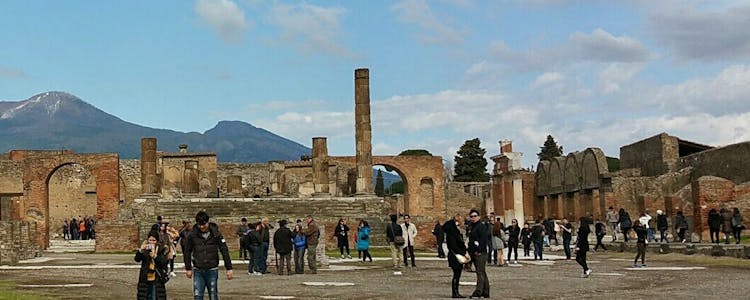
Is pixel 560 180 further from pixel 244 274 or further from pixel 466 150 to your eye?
pixel 466 150

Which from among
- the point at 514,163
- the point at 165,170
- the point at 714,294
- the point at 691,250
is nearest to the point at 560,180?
the point at 514,163

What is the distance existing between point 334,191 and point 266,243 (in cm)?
2764

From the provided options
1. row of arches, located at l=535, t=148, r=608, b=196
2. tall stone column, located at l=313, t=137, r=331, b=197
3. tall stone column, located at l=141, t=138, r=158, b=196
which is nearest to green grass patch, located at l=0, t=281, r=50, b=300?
tall stone column, located at l=141, t=138, r=158, b=196

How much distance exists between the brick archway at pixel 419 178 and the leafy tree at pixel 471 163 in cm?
3436

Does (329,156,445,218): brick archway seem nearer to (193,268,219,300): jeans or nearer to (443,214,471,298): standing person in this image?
(443,214,471,298): standing person

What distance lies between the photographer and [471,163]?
97438 mm

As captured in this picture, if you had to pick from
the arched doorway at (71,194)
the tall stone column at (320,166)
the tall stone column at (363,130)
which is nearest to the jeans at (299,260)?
the tall stone column at (363,130)

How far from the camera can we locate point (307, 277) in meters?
20.0

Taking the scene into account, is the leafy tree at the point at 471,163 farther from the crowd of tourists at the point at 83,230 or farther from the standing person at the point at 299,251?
the standing person at the point at 299,251

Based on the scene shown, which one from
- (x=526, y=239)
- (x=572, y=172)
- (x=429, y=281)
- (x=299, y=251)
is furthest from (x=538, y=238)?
(x=572, y=172)

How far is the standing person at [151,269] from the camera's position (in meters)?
11.8

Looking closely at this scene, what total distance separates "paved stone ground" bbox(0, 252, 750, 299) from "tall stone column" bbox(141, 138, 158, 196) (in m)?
14.7

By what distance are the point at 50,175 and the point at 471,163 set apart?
57.4 meters

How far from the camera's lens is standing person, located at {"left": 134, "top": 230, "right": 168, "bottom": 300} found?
11836 millimetres
